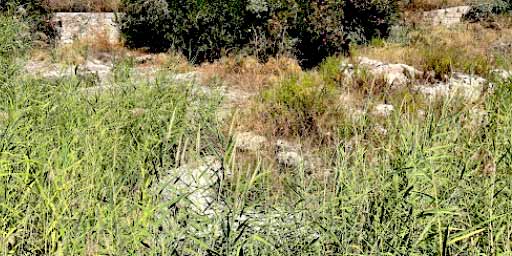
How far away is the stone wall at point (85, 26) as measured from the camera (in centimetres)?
1160

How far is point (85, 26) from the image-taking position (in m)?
11.9

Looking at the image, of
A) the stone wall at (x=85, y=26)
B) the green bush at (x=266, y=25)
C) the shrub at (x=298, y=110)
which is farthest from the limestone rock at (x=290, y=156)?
the stone wall at (x=85, y=26)

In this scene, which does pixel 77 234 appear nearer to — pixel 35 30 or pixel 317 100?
pixel 317 100

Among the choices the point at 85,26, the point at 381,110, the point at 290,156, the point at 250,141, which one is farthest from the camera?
the point at 85,26

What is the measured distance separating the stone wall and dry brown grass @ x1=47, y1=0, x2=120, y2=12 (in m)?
0.47

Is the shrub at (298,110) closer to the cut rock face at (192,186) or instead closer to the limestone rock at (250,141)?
the limestone rock at (250,141)

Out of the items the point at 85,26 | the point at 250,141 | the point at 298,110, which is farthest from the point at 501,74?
the point at 85,26

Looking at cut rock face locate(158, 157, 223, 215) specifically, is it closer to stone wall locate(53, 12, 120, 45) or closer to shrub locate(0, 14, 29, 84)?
shrub locate(0, 14, 29, 84)

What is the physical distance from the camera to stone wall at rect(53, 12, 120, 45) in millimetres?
11602

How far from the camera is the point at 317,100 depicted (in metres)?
6.17

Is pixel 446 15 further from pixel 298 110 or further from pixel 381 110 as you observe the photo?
pixel 298 110

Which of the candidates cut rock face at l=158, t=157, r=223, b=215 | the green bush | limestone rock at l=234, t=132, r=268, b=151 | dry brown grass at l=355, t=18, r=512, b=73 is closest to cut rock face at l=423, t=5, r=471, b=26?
dry brown grass at l=355, t=18, r=512, b=73

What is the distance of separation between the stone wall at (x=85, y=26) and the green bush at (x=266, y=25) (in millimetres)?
1160

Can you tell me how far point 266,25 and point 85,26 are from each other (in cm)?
424
